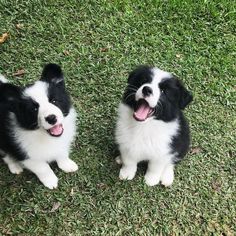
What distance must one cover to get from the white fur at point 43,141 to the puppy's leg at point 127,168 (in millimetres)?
550

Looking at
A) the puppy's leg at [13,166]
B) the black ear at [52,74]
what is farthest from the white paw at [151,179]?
the black ear at [52,74]

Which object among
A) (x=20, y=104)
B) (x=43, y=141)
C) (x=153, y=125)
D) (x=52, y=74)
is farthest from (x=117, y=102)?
(x=20, y=104)

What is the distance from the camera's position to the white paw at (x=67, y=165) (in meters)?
4.36

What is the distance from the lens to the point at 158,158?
13.3 ft

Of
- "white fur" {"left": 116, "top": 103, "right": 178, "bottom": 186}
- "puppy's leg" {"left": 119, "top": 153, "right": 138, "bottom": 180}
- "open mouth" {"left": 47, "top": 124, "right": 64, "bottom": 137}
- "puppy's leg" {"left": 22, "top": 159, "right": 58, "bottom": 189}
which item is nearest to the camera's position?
"open mouth" {"left": 47, "top": 124, "right": 64, "bottom": 137}

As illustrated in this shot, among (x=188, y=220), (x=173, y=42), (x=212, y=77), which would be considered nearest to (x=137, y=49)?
(x=173, y=42)

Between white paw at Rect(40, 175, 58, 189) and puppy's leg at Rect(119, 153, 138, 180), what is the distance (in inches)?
25.4

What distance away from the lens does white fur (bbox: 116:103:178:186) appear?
3822 millimetres

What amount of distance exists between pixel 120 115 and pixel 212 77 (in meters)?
1.75

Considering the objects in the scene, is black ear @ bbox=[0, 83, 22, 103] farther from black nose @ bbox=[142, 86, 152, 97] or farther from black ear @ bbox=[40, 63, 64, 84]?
black nose @ bbox=[142, 86, 152, 97]

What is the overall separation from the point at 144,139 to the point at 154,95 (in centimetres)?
62

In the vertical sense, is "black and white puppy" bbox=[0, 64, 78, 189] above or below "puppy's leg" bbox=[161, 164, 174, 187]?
above

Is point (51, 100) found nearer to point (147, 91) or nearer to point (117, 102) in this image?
point (147, 91)

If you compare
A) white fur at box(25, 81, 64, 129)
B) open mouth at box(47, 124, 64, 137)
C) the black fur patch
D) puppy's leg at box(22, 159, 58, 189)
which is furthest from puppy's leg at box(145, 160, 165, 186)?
white fur at box(25, 81, 64, 129)
